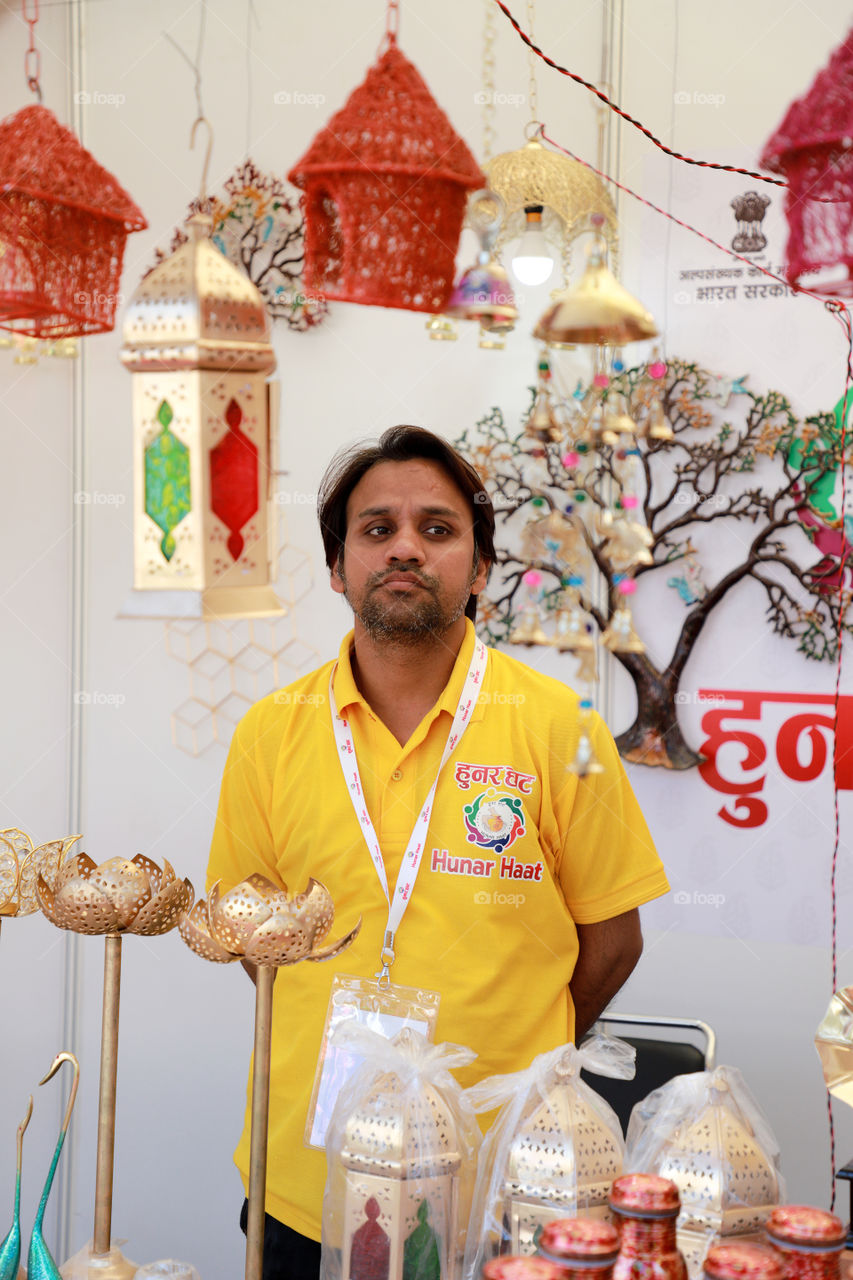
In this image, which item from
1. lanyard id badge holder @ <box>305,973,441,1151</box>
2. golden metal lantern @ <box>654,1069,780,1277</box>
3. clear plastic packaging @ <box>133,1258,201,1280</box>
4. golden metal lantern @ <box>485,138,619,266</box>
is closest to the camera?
golden metal lantern @ <box>654,1069,780,1277</box>

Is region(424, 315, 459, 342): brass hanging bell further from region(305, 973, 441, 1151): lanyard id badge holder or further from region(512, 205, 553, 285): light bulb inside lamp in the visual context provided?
region(305, 973, 441, 1151): lanyard id badge holder

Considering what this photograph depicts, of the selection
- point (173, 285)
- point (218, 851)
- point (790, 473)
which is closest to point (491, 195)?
point (173, 285)

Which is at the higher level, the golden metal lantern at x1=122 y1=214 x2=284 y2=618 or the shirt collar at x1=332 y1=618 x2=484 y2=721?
the golden metal lantern at x1=122 y1=214 x2=284 y2=618

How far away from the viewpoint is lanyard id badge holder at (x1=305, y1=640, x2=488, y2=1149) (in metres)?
1.61

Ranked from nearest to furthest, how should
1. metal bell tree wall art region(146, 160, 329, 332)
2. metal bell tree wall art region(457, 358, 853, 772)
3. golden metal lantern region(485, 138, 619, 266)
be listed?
1. golden metal lantern region(485, 138, 619, 266)
2. metal bell tree wall art region(457, 358, 853, 772)
3. metal bell tree wall art region(146, 160, 329, 332)

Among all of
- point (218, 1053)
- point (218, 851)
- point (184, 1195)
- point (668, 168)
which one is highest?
point (668, 168)

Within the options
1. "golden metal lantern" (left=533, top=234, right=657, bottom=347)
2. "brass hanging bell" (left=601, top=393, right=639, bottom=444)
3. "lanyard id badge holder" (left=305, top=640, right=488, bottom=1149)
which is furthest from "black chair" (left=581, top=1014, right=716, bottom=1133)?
"golden metal lantern" (left=533, top=234, right=657, bottom=347)

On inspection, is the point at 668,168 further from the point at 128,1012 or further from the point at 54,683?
the point at 128,1012

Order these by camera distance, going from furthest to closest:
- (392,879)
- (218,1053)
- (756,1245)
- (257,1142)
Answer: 1. (218,1053)
2. (392,879)
3. (257,1142)
4. (756,1245)

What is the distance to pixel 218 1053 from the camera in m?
3.65

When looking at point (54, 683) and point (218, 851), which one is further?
point (54, 683)

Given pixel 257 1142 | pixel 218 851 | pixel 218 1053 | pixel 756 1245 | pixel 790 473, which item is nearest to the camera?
pixel 756 1245

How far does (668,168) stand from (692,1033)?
87.2 inches

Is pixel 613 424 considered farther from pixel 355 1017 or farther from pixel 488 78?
pixel 488 78
